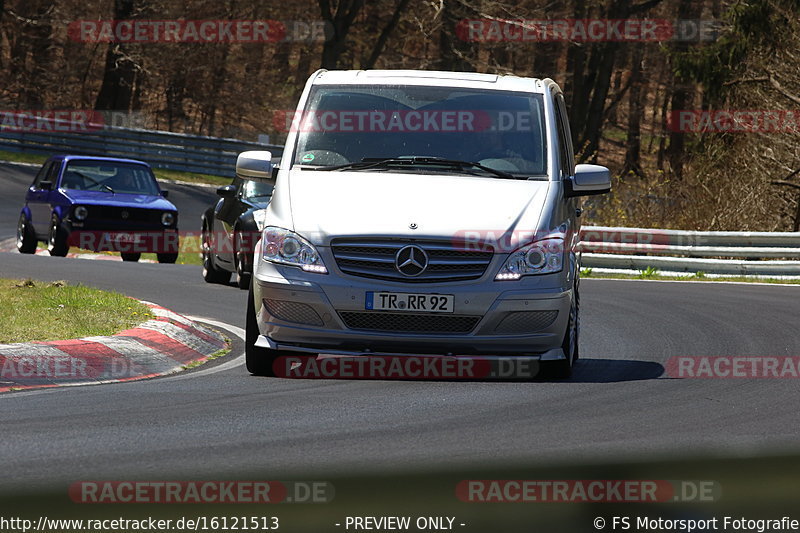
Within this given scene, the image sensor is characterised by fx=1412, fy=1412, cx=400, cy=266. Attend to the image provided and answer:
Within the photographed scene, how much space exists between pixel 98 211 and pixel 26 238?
2.04 metres

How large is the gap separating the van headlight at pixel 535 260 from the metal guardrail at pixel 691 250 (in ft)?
49.1

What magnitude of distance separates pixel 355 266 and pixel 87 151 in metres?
33.9

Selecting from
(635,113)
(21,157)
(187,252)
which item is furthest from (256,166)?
(635,113)

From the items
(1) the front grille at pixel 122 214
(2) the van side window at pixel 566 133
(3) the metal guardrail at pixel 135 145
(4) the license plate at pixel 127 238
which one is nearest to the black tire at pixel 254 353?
(2) the van side window at pixel 566 133

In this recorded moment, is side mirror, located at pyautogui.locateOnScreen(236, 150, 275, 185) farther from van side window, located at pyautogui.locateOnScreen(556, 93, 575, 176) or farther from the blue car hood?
the blue car hood

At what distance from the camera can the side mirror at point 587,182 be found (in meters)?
9.77

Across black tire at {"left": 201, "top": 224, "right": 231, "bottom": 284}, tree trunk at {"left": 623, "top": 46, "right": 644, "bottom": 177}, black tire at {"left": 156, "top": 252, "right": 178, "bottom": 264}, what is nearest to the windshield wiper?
black tire at {"left": 201, "top": 224, "right": 231, "bottom": 284}

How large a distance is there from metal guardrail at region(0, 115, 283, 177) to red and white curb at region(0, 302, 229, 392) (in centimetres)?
2865

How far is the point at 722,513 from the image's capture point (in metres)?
5.36

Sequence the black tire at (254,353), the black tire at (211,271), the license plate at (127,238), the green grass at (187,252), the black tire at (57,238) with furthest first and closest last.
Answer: the green grass at (187,252) → the license plate at (127,238) → the black tire at (57,238) → the black tire at (211,271) → the black tire at (254,353)

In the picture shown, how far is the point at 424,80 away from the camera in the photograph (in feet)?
34.2

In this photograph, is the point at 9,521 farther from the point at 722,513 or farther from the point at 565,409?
the point at 565,409

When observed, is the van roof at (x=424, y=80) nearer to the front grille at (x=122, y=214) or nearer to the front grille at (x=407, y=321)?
the front grille at (x=407, y=321)

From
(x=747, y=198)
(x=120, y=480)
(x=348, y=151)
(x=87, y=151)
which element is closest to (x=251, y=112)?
(x=87, y=151)
